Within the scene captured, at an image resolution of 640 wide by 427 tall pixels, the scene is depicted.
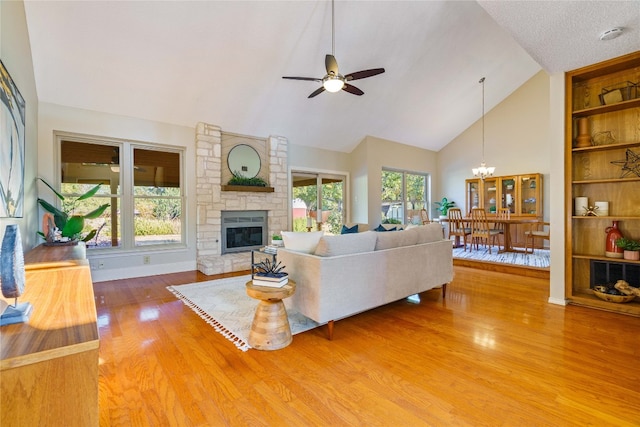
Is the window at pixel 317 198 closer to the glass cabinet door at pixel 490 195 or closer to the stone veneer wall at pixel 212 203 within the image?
the stone veneer wall at pixel 212 203

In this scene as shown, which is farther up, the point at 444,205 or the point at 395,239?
the point at 444,205

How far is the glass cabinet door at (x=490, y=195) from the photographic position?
7756 mm

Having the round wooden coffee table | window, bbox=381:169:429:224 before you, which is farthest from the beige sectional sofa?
window, bbox=381:169:429:224

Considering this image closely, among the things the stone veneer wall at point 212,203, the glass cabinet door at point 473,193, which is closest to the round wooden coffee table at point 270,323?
the stone veneer wall at point 212,203

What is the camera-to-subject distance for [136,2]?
3.32m

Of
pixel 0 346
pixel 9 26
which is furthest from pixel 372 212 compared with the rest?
pixel 0 346

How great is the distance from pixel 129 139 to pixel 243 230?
2.41 m

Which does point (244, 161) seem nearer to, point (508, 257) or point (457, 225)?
point (457, 225)

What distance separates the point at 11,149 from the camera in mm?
2365

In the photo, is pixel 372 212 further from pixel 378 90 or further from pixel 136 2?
pixel 136 2

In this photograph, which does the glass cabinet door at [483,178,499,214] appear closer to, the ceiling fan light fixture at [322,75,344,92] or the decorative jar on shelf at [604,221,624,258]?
the decorative jar on shelf at [604,221,624,258]

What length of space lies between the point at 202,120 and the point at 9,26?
2.72 m

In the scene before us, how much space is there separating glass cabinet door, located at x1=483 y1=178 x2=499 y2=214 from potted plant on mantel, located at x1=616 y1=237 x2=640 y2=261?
4.73m

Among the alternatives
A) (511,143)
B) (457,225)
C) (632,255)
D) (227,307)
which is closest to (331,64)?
(227,307)
